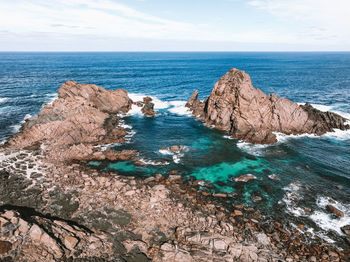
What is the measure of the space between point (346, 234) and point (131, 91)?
3238 inches

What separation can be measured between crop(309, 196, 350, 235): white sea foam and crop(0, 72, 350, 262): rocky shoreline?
119 inches

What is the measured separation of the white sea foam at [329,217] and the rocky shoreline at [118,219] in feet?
9.89

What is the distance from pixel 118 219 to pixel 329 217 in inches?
931

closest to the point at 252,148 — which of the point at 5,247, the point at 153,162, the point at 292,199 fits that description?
the point at 292,199

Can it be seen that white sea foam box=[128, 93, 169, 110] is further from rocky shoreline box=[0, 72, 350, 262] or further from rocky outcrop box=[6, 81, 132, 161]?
rocky shoreline box=[0, 72, 350, 262]

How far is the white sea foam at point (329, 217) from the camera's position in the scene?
23.8 metres

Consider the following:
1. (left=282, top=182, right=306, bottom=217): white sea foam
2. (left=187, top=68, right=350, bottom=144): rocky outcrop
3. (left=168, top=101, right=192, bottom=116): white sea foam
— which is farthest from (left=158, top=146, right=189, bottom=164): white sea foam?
(left=168, top=101, right=192, bottom=116): white sea foam

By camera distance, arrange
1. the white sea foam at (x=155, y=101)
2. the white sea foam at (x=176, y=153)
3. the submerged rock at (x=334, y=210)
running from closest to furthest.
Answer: the submerged rock at (x=334, y=210) → the white sea foam at (x=176, y=153) → the white sea foam at (x=155, y=101)

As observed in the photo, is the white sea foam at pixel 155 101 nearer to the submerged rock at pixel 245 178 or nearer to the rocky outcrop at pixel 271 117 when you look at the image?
the rocky outcrop at pixel 271 117

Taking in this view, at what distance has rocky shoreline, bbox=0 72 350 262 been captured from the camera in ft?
59.6

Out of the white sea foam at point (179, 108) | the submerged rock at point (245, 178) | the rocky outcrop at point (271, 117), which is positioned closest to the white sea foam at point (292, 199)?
the submerged rock at point (245, 178)

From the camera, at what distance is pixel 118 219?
74.5 feet

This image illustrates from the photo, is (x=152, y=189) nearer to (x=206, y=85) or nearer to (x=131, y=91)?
(x=131, y=91)

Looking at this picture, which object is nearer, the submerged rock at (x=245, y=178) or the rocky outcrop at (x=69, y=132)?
the submerged rock at (x=245, y=178)
